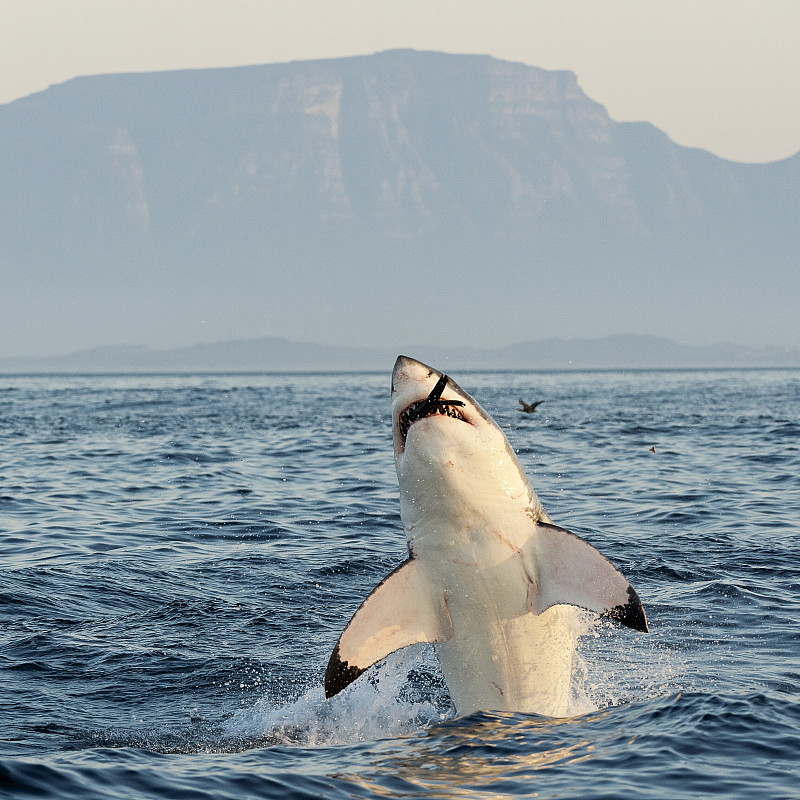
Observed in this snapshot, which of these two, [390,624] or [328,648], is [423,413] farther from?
Result: [328,648]

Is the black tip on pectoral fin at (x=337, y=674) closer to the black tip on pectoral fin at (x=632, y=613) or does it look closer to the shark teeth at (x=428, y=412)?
the shark teeth at (x=428, y=412)

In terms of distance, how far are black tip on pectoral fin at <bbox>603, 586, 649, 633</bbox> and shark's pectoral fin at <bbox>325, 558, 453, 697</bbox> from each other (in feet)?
4.43

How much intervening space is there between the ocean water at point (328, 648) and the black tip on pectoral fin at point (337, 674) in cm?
56

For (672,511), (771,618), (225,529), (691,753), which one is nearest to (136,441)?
(225,529)

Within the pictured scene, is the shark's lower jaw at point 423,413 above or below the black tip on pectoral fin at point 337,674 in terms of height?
above

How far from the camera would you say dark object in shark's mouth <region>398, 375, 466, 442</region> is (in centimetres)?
760

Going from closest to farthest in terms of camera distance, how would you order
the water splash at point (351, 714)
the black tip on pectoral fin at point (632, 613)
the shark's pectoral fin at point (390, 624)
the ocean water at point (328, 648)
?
the ocean water at point (328, 648)
the black tip on pectoral fin at point (632, 613)
the shark's pectoral fin at point (390, 624)
the water splash at point (351, 714)

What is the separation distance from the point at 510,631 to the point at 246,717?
2.73m

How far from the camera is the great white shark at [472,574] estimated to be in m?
7.67

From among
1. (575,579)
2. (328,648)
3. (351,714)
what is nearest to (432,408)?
(575,579)

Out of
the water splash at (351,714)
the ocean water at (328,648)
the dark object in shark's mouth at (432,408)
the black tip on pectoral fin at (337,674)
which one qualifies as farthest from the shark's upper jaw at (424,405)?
the water splash at (351,714)

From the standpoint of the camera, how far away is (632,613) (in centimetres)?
750

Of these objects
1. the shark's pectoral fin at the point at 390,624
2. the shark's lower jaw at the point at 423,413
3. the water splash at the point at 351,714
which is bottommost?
the water splash at the point at 351,714

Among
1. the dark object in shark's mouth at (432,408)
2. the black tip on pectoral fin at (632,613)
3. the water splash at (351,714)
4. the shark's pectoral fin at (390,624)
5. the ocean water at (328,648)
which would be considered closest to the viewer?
the ocean water at (328,648)
